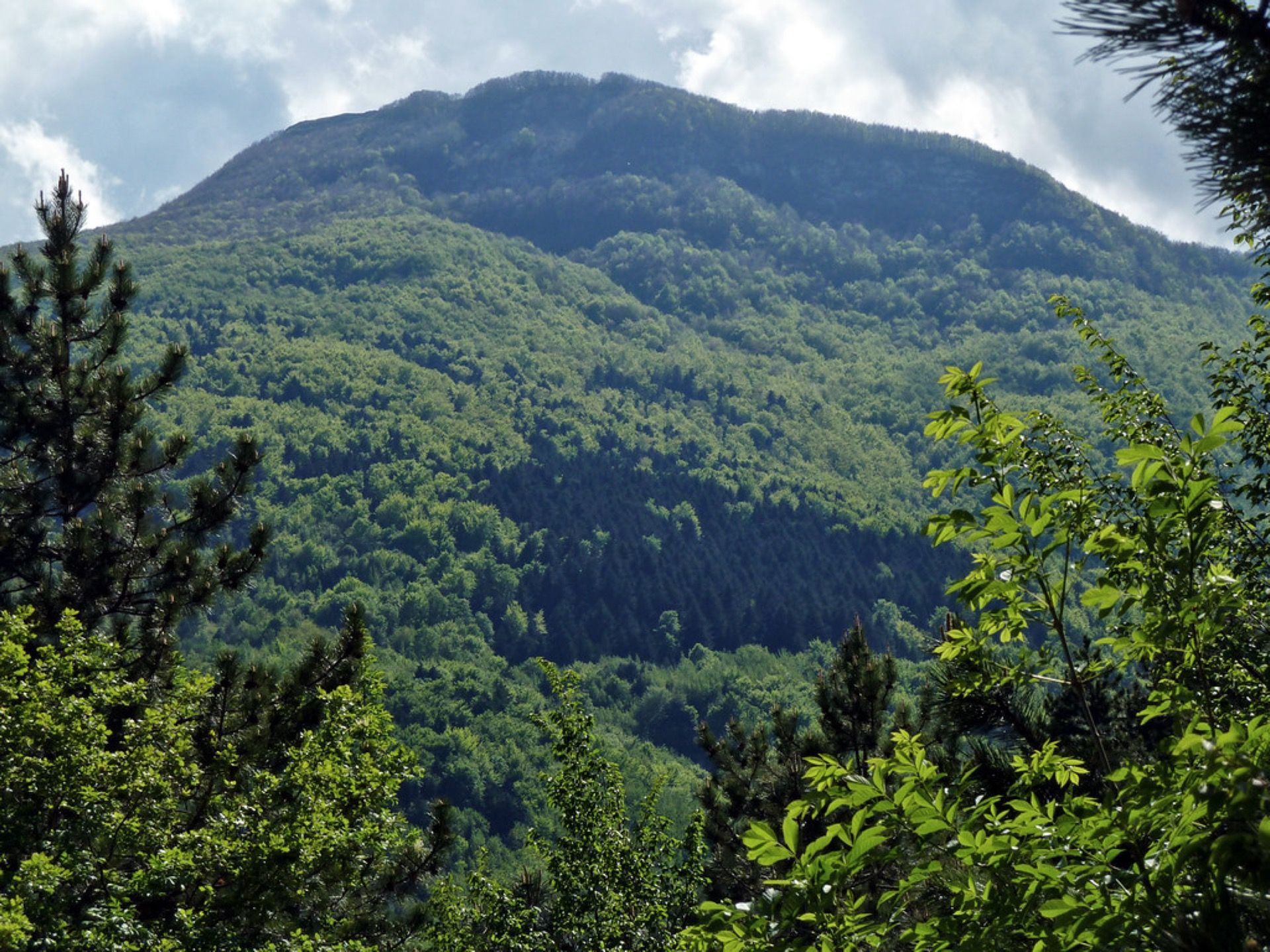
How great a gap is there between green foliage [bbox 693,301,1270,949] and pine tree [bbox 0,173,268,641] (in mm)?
11297

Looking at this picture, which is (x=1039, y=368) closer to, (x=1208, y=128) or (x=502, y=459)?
(x=502, y=459)

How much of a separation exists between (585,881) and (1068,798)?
938 centimetres

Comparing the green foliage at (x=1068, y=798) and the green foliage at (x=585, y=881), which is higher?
the green foliage at (x=1068, y=798)

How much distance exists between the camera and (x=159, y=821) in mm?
9391

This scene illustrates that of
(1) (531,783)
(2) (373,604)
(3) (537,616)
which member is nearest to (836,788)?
(1) (531,783)

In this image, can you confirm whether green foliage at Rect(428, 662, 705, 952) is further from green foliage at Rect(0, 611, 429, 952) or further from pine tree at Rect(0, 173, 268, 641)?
pine tree at Rect(0, 173, 268, 641)

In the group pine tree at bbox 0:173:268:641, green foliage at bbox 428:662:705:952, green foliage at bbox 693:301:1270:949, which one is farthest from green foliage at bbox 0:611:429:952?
green foliage at bbox 693:301:1270:949

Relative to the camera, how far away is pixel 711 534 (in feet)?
513

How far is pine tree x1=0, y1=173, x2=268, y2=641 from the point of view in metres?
13.3

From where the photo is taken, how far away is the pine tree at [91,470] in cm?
1327

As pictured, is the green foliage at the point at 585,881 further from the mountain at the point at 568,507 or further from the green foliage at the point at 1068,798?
the mountain at the point at 568,507

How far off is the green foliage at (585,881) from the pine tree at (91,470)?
15.8 ft

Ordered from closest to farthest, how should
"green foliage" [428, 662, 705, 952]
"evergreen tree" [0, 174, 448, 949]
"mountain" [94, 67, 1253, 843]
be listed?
"evergreen tree" [0, 174, 448, 949] → "green foliage" [428, 662, 705, 952] → "mountain" [94, 67, 1253, 843]

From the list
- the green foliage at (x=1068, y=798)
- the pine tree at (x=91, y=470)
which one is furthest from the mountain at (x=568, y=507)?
the green foliage at (x=1068, y=798)
